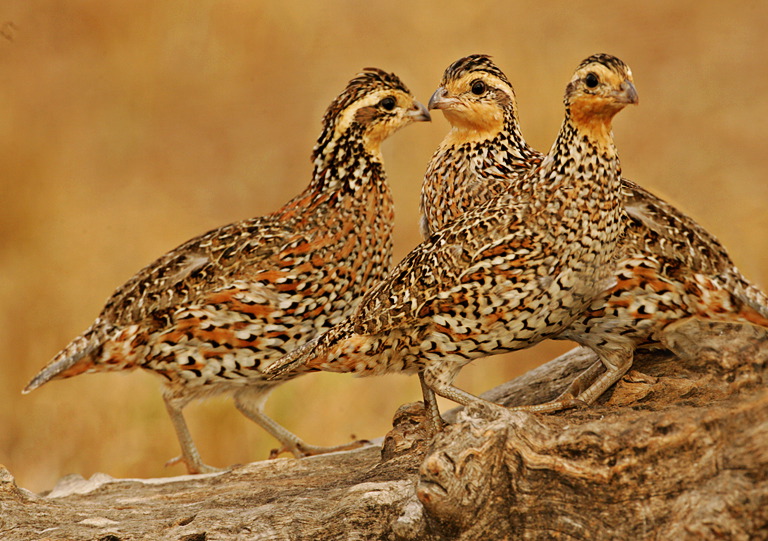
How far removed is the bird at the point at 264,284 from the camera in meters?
6.22

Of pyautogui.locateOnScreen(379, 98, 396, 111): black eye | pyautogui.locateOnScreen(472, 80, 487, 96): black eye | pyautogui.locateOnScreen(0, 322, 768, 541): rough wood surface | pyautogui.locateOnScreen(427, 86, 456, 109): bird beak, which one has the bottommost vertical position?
pyautogui.locateOnScreen(0, 322, 768, 541): rough wood surface

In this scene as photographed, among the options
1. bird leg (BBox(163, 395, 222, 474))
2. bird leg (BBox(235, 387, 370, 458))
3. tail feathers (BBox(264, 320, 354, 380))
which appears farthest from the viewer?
bird leg (BBox(235, 387, 370, 458))

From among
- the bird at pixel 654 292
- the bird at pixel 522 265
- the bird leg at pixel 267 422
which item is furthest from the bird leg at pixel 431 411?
the bird leg at pixel 267 422

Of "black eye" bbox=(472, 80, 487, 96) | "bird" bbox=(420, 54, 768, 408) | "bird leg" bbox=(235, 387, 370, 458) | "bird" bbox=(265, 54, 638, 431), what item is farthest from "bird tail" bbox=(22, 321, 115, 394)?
"bird" bbox=(420, 54, 768, 408)

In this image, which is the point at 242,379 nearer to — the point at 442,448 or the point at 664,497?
the point at 442,448

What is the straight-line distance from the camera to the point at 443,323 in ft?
15.9

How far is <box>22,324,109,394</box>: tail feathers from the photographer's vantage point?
255 inches

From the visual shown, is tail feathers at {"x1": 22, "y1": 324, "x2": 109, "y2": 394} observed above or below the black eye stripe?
below

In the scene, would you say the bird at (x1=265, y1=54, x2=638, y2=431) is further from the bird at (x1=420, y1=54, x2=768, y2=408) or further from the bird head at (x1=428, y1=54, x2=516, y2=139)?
the bird head at (x1=428, y1=54, x2=516, y2=139)

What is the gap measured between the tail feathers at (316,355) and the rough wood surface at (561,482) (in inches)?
23.4

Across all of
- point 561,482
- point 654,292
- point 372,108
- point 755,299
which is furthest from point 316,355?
point 755,299

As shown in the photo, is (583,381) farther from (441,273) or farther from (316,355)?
(316,355)

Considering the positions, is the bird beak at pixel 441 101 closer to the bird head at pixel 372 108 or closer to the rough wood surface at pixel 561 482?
the bird head at pixel 372 108

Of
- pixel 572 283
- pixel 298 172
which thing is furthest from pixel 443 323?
pixel 298 172
